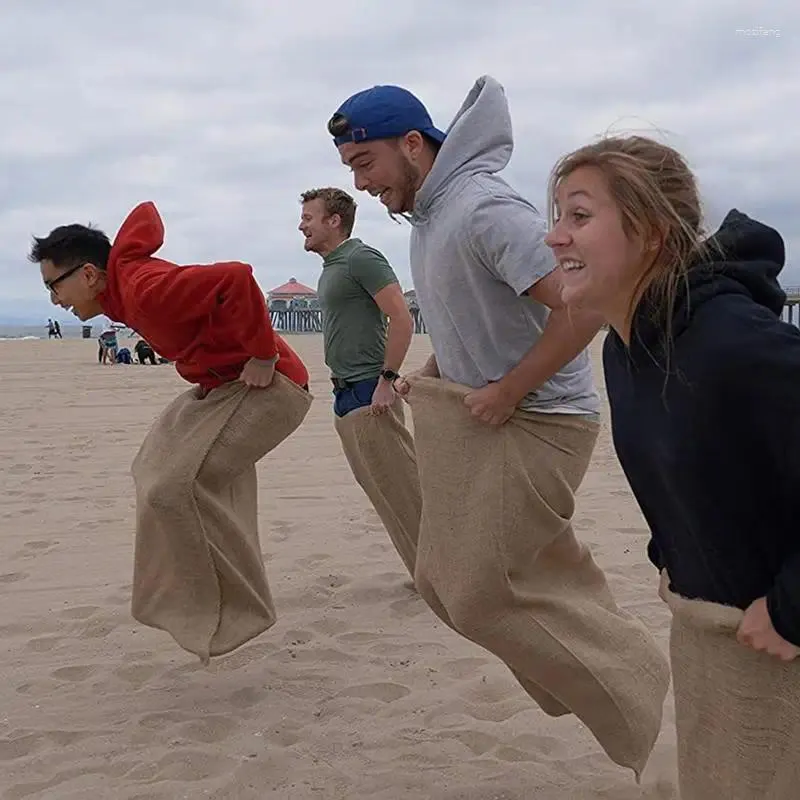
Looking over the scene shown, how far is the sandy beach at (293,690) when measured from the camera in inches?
130

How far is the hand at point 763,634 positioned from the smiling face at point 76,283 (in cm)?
288

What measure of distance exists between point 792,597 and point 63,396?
1596cm

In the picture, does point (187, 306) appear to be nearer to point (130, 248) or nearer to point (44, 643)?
point (130, 248)

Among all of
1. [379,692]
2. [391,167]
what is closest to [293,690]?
[379,692]

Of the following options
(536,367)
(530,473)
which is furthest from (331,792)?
(536,367)

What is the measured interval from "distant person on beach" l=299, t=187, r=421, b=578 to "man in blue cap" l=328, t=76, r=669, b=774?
1835mm

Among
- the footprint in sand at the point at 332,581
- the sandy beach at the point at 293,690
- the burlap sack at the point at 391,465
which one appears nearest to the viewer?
the sandy beach at the point at 293,690

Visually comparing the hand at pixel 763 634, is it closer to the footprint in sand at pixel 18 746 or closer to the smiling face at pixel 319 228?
the footprint in sand at pixel 18 746

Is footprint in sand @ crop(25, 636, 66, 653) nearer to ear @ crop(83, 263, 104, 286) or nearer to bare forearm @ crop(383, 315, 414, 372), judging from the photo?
ear @ crop(83, 263, 104, 286)

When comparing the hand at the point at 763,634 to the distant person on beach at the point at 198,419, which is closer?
the hand at the point at 763,634

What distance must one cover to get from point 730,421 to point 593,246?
404 mm

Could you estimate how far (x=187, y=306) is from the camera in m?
3.65

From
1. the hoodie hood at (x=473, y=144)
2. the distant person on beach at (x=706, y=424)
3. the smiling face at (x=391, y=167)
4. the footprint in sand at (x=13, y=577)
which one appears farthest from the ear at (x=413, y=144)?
the footprint in sand at (x=13, y=577)

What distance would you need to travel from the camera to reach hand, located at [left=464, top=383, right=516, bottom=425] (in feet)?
9.05
